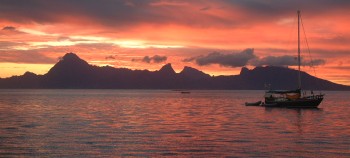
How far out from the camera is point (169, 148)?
118 feet

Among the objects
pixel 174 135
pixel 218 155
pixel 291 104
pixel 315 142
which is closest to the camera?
pixel 218 155

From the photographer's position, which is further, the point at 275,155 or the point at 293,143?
the point at 293,143

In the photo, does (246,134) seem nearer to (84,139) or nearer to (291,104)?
(84,139)

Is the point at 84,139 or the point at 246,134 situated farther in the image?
the point at 246,134

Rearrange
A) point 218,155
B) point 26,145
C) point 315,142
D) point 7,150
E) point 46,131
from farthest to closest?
point 46,131, point 315,142, point 26,145, point 7,150, point 218,155

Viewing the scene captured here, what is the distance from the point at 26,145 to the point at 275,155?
70.9ft

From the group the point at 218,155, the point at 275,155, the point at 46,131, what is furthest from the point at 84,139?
the point at 275,155

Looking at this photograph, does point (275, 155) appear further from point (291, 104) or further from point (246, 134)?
point (291, 104)

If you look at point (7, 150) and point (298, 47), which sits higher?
point (298, 47)

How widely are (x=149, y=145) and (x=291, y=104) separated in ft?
226

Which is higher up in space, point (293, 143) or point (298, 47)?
point (298, 47)

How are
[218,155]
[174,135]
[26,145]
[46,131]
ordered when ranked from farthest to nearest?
[46,131] < [174,135] < [26,145] < [218,155]

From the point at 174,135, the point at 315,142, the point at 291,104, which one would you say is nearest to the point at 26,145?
the point at 174,135

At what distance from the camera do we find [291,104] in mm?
99875
